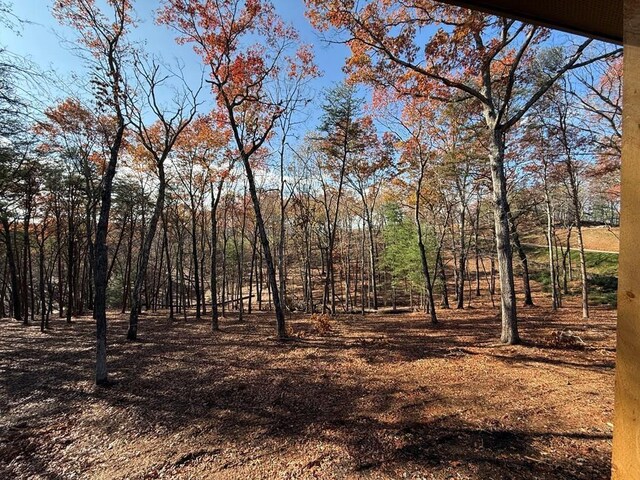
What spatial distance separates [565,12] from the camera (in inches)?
60.1

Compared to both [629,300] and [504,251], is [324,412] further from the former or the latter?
[504,251]

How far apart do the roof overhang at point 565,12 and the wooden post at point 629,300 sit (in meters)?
0.59

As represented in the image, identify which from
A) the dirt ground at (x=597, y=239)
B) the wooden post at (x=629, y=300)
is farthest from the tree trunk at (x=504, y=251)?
the dirt ground at (x=597, y=239)

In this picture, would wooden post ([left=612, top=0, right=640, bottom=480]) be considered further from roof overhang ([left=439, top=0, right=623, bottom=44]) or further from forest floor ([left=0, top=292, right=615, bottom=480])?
forest floor ([left=0, top=292, right=615, bottom=480])

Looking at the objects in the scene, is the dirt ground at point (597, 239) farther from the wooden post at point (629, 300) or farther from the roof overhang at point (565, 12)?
the wooden post at point (629, 300)

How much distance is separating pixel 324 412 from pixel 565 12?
5.16 m

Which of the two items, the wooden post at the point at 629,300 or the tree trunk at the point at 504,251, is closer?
the wooden post at the point at 629,300

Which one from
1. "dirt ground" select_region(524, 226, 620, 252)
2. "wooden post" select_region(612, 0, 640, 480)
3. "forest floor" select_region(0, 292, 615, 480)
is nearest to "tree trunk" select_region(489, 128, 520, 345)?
"forest floor" select_region(0, 292, 615, 480)

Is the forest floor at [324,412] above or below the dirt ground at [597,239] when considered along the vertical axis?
A: below

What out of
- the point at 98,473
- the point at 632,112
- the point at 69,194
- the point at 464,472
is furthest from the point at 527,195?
the point at 69,194

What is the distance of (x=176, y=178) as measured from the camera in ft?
57.6

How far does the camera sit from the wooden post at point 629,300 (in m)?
0.98

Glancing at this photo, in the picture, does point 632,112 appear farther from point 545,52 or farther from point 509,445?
point 545,52

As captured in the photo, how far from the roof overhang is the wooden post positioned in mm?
595
